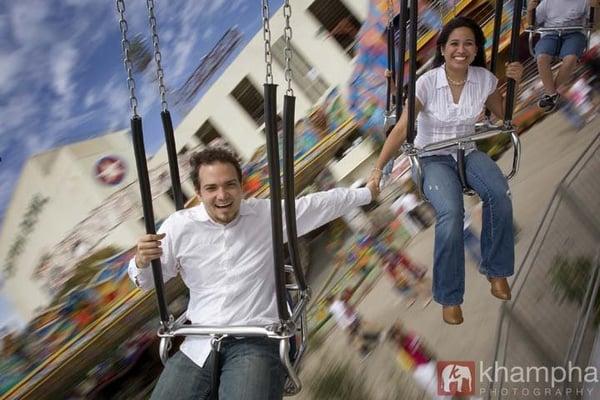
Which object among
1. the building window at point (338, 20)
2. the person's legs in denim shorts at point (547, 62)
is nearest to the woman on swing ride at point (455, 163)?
the person's legs in denim shorts at point (547, 62)

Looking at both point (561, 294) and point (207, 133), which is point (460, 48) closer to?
point (561, 294)

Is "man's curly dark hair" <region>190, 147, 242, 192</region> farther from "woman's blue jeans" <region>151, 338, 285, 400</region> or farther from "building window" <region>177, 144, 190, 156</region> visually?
"building window" <region>177, 144, 190, 156</region>

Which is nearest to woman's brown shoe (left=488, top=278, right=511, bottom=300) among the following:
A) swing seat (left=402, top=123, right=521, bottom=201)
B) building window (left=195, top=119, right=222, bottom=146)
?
swing seat (left=402, top=123, right=521, bottom=201)

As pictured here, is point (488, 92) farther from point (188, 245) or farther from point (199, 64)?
point (199, 64)

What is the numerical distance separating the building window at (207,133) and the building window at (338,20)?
1023 millimetres

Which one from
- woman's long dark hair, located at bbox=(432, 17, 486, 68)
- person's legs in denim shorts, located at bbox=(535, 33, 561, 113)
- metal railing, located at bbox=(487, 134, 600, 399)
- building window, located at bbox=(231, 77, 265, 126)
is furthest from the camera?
building window, located at bbox=(231, 77, 265, 126)

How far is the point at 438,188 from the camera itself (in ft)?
6.14

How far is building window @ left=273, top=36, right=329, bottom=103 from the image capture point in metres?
3.60

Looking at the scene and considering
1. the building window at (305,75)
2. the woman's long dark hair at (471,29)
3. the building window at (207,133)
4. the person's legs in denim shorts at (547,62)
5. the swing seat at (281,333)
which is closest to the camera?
the swing seat at (281,333)

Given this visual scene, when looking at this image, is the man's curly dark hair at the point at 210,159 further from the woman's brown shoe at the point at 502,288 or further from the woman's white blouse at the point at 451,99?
the woman's brown shoe at the point at 502,288

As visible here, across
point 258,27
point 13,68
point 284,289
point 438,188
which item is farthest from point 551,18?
point 13,68

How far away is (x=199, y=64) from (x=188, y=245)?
238cm

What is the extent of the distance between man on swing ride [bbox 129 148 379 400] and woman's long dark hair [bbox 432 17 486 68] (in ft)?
2.42

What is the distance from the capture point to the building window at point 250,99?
3.76m
